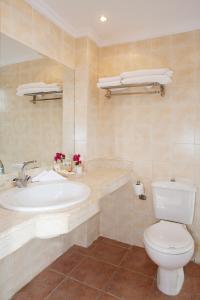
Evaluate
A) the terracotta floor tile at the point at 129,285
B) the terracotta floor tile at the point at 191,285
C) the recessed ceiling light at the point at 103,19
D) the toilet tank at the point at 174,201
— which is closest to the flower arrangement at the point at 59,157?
the toilet tank at the point at 174,201

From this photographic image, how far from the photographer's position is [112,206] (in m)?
2.49

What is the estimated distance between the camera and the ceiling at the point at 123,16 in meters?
1.73

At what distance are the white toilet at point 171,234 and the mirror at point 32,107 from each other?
1079 mm

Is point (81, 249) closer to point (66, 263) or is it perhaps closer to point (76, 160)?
point (66, 263)

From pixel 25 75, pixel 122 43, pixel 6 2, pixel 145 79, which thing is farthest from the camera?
pixel 122 43

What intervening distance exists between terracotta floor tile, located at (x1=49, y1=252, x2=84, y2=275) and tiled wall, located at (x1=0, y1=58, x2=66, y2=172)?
3.24 feet

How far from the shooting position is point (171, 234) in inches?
68.9

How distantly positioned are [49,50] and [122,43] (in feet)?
2.93

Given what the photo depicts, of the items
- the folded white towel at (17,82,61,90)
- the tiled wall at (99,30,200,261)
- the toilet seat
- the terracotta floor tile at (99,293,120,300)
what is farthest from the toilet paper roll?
the folded white towel at (17,82,61,90)

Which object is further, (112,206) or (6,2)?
(112,206)

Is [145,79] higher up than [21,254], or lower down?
higher up

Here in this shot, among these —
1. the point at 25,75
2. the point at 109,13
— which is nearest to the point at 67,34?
the point at 109,13

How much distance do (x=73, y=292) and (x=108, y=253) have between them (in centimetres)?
62

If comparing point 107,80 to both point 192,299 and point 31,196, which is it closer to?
point 31,196
